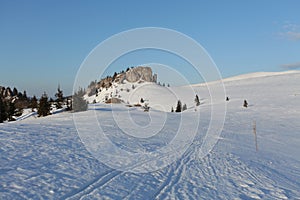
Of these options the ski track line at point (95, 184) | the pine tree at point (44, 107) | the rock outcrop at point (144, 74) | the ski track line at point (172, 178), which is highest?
the rock outcrop at point (144, 74)

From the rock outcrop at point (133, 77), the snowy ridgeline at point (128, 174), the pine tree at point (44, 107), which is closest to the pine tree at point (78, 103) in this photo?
the rock outcrop at point (133, 77)

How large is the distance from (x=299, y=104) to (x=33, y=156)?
183ft

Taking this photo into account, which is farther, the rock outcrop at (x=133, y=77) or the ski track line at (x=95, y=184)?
the rock outcrop at (x=133, y=77)

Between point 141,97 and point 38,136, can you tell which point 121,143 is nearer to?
point 38,136

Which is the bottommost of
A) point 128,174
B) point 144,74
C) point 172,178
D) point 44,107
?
point 172,178

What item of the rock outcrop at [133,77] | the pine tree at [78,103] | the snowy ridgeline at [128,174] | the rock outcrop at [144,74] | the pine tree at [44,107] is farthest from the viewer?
the pine tree at [44,107]

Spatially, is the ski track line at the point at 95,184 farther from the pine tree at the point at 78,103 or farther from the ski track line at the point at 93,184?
the pine tree at the point at 78,103

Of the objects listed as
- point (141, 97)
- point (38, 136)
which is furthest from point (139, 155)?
point (141, 97)

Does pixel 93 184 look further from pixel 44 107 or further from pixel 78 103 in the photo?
pixel 44 107

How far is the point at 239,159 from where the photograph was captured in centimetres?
1598

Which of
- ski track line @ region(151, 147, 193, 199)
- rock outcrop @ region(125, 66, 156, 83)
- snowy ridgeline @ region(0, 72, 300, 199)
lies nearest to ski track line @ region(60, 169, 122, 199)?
snowy ridgeline @ region(0, 72, 300, 199)

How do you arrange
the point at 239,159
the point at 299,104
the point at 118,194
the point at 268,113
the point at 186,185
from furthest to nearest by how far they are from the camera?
1. the point at 299,104
2. the point at 268,113
3. the point at 239,159
4. the point at 186,185
5. the point at 118,194

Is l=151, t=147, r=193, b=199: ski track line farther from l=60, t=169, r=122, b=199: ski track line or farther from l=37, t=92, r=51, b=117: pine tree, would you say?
l=37, t=92, r=51, b=117: pine tree

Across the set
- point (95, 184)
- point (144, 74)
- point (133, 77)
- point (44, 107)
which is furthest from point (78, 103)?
point (95, 184)
